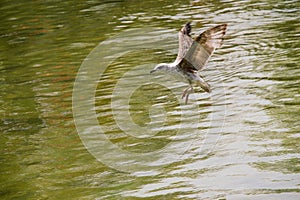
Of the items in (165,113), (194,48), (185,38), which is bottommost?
(165,113)

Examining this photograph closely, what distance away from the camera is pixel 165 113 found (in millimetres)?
9086

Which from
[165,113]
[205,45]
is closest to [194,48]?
[205,45]

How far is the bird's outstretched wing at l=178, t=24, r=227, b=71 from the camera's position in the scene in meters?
6.77

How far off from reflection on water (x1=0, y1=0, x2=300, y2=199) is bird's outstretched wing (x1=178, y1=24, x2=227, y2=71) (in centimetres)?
118

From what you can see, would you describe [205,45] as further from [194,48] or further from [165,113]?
[165,113]

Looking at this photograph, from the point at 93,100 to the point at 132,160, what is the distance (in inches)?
93.1

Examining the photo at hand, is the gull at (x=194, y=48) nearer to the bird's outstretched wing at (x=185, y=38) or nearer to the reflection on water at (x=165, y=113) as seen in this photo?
the bird's outstretched wing at (x=185, y=38)

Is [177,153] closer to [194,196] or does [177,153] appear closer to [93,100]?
[194,196]

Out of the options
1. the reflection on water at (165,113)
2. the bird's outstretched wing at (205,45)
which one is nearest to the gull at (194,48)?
the bird's outstretched wing at (205,45)

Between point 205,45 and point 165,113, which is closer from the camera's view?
point 205,45

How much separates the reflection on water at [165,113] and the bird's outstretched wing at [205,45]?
1178 mm

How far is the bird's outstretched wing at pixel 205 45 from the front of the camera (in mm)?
6770

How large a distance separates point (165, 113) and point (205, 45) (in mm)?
2378

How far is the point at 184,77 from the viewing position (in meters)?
7.27
